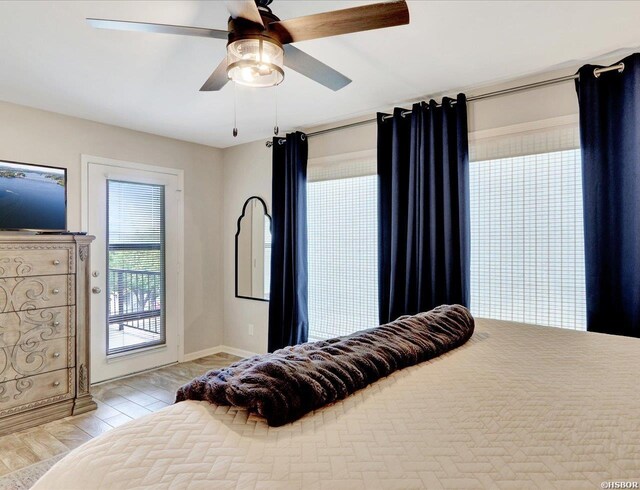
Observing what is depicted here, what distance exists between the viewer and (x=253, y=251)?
14.9ft

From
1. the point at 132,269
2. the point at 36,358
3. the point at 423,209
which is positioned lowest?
the point at 36,358

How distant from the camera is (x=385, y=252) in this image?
331 centimetres

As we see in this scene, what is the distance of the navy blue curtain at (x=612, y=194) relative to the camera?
2297 mm

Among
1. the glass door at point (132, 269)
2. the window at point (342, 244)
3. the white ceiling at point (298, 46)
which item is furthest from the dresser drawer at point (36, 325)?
the window at point (342, 244)

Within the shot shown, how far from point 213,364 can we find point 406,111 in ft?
10.5

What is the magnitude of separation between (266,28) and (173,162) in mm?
3076

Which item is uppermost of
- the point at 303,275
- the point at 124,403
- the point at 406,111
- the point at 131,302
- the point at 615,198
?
the point at 406,111

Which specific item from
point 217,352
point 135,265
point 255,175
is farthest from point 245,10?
point 217,352

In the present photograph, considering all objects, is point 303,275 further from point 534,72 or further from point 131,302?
point 534,72

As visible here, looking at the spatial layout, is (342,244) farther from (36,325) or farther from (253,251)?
(36,325)

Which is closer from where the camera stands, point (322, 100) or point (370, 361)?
point (370, 361)

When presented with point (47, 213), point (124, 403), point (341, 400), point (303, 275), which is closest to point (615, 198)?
point (341, 400)

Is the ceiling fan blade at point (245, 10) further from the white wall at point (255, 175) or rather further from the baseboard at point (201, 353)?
the baseboard at point (201, 353)

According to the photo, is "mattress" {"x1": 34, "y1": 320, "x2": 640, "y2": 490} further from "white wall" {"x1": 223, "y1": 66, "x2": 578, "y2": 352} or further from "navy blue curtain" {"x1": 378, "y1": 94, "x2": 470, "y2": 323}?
"white wall" {"x1": 223, "y1": 66, "x2": 578, "y2": 352}
